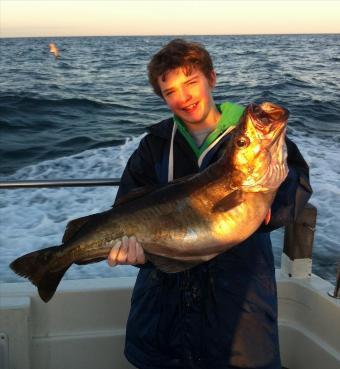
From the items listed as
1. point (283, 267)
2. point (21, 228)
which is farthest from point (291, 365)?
point (21, 228)

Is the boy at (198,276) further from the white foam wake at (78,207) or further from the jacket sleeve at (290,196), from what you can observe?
the white foam wake at (78,207)

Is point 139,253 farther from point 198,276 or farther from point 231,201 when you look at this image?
point 231,201

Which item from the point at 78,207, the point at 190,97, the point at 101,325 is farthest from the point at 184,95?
the point at 78,207

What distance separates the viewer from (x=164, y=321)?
240 cm

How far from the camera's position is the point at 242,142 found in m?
2.07

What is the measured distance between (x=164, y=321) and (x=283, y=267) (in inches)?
49.0

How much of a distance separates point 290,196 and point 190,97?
71cm

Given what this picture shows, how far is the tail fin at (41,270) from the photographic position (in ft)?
8.12

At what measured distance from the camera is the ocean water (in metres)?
7.27

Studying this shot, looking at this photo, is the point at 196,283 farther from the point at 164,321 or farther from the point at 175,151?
the point at 175,151

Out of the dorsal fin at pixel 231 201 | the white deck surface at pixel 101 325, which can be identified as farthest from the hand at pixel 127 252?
the white deck surface at pixel 101 325

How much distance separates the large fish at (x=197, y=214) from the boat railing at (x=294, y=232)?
0.75 meters

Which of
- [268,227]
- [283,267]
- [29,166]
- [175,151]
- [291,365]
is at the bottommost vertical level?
[29,166]

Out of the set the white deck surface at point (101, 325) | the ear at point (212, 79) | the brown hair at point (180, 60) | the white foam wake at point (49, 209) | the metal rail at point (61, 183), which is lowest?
the white foam wake at point (49, 209)
